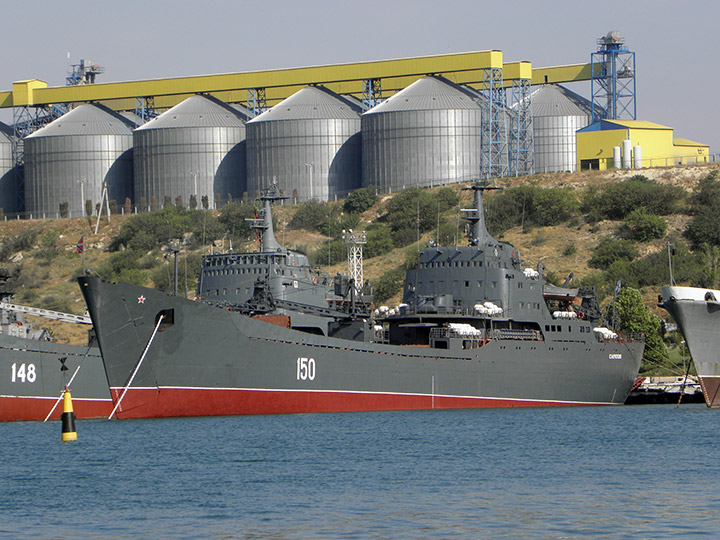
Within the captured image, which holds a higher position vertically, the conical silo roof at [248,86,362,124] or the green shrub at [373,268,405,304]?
the conical silo roof at [248,86,362,124]

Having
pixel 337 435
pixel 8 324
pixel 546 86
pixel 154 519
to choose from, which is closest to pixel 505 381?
pixel 337 435

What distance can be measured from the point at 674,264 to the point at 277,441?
51639mm

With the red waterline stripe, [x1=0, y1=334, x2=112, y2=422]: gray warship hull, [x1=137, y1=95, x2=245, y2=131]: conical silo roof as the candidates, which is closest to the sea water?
the red waterline stripe

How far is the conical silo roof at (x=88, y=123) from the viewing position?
11206cm

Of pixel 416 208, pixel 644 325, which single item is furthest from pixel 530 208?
pixel 644 325

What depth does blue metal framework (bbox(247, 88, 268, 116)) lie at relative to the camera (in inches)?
4420

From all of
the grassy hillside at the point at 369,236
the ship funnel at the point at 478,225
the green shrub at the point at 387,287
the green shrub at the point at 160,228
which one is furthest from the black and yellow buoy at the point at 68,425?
the green shrub at the point at 160,228

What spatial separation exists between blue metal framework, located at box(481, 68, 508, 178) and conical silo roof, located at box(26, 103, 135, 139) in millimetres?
33563

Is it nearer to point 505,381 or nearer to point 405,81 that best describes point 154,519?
point 505,381

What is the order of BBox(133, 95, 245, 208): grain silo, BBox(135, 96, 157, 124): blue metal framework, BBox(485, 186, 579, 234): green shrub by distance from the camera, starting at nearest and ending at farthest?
BBox(485, 186, 579, 234): green shrub, BBox(133, 95, 245, 208): grain silo, BBox(135, 96, 157, 124): blue metal framework

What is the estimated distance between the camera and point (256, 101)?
372ft

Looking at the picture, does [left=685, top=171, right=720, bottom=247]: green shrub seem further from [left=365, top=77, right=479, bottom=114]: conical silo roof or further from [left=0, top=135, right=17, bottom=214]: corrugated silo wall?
[left=0, top=135, right=17, bottom=214]: corrugated silo wall

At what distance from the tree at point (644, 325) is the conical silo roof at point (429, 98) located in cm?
3257

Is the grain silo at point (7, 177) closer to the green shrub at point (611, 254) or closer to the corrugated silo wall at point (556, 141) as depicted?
the corrugated silo wall at point (556, 141)
